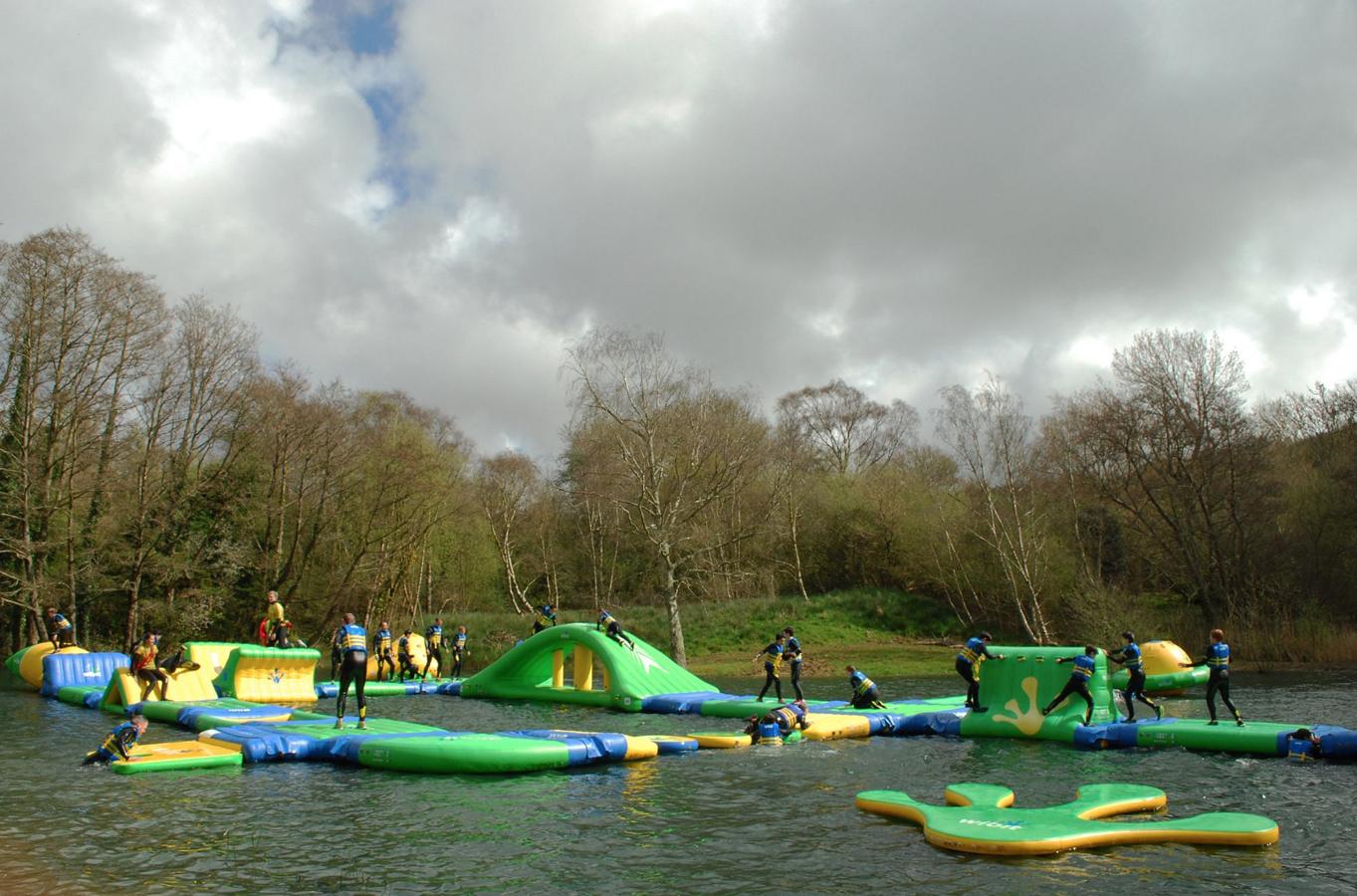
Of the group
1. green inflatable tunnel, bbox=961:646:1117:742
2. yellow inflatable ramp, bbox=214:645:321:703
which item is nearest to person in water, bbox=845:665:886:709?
green inflatable tunnel, bbox=961:646:1117:742

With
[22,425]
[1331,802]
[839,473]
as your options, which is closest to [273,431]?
[22,425]

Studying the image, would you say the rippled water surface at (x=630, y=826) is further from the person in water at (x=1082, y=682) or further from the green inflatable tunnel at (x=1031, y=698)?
the person in water at (x=1082, y=682)

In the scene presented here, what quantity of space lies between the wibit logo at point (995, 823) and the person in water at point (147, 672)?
53.8ft

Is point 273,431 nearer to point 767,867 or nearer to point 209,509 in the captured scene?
point 209,509

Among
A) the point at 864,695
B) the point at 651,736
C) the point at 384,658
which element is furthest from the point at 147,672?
the point at 864,695

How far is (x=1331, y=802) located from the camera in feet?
34.0

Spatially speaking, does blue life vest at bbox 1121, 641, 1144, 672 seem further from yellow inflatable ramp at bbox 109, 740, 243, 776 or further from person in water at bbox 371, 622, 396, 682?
person in water at bbox 371, 622, 396, 682

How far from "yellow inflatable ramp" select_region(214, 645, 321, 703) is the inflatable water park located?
0.03 metres

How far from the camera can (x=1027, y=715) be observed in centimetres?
1591

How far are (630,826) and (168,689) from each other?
14958 mm

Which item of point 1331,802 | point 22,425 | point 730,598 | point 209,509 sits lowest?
point 1331,802

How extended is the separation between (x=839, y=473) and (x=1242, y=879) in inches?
1730

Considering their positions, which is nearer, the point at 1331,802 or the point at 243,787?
the point at 1331,802

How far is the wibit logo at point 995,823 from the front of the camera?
8.48 metres
